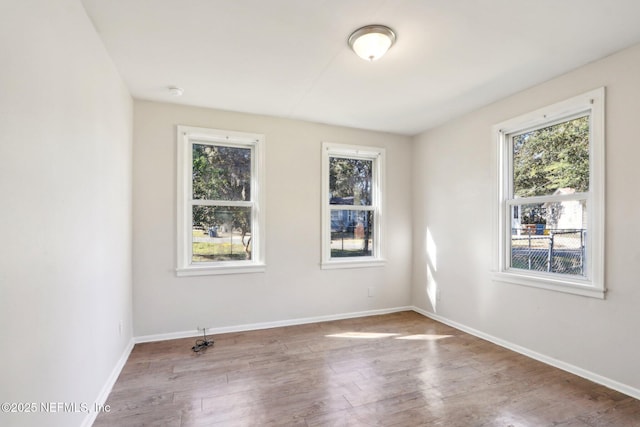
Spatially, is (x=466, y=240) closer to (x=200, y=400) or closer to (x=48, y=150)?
(x=200, y=400)

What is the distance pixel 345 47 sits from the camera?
2375 millimetres

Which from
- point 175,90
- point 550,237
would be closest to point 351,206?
point 550,237

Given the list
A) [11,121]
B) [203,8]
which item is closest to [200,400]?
[11,121]

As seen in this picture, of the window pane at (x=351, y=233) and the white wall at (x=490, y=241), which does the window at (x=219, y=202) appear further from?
the white wall at (x=490, y=241)

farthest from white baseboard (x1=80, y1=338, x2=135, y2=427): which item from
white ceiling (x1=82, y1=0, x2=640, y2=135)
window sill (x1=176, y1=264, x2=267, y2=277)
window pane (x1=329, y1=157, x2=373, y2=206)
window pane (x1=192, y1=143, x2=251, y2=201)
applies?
window pane (x1=329, y1=157, x2=373, y2=206)

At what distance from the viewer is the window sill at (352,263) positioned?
4.15 m

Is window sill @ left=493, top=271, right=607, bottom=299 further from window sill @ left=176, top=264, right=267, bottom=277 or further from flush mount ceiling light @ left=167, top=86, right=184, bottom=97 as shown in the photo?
flush mount ceiling light @ left=167, top=86, right=184, bottom=97

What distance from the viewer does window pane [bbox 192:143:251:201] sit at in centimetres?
370

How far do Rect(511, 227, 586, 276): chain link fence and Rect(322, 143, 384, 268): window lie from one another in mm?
1691

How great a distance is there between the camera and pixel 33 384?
134cm

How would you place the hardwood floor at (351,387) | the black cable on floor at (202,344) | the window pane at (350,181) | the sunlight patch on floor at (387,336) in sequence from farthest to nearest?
the window pane at (350,181) < the sunlight patch on floor at (387,336) < the black cable on floor at (202,344) < the hardwood floor at (351,387)

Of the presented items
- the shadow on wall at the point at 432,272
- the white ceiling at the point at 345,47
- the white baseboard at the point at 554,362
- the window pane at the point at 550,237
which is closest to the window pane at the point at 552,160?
the window pane at the point at 550,237

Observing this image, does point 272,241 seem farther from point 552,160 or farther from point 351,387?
point 552,160

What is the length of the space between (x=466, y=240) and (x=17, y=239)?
151 inches
